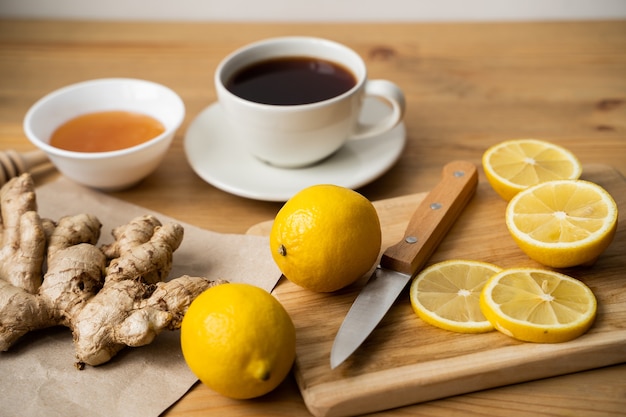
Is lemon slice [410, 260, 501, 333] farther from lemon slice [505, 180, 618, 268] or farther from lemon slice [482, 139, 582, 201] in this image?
lemon slice [482, 139, 582, 201]

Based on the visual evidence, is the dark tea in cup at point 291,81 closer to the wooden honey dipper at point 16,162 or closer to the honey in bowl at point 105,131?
the honey in bowl at point 105,131

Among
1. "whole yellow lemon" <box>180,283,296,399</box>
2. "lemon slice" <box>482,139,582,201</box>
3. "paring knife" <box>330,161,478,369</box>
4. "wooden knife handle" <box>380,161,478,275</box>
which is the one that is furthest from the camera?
"lemon slice" <box>482,139,582,201</box>

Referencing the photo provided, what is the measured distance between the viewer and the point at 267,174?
67.0 inches

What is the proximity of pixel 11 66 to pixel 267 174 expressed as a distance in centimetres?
110

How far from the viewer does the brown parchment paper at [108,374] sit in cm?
117

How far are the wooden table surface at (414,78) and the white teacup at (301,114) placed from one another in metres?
0.13

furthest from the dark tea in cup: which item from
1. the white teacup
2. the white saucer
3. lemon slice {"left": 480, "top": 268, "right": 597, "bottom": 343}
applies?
lemon slice {"left": 480, "top": 268, "right": 597, "bottom": 343}

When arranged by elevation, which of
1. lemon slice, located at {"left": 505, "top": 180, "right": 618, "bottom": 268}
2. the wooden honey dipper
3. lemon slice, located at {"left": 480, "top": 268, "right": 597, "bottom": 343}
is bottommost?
the wooden honey dipper

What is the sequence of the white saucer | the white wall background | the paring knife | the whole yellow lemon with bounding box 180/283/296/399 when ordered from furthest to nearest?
the white wall background
the white saucer
the paring knife
the whole yellow lemon with bounding box 180/283/296/399

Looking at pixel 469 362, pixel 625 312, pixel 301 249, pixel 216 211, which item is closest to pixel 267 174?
pixel 216 211

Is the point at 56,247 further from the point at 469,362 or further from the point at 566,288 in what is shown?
the point at 566,288

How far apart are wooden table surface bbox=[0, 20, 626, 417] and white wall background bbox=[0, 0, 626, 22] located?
4 centimetres

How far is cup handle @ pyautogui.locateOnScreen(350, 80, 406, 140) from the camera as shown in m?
1.70

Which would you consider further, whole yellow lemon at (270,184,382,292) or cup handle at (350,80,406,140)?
cup handle at (350,80,406,140)
